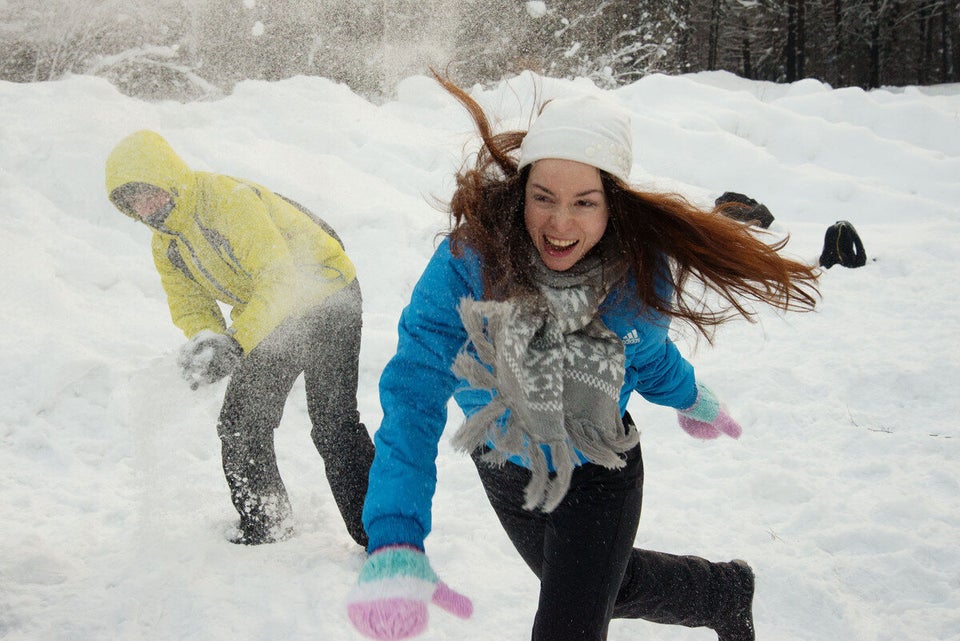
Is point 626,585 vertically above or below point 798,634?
above

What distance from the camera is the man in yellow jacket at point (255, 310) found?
86.7 inches

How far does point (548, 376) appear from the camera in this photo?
145cm

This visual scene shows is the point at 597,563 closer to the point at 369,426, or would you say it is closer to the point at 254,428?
the point at 254,428

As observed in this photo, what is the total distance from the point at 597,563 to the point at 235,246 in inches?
60.1

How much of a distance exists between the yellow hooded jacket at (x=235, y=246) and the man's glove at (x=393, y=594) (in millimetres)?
1209

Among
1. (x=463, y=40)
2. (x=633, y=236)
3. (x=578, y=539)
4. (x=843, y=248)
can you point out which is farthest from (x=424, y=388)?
(x=463, y=40)

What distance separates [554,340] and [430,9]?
1159 cm

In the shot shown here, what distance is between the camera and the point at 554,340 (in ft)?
4.86

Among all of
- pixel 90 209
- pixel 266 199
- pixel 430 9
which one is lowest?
pixel 90 209

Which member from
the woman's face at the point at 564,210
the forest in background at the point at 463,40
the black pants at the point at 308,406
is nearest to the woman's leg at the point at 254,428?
the black pants at the point at 308,406

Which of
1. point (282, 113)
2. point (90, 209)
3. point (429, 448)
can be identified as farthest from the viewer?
point (282, 113)

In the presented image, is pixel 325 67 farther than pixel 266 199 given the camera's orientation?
Yes

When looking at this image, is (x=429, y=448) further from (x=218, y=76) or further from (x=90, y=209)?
(x=218, y=76)

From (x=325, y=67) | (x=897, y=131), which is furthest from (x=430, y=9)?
(x=897, y=131)
